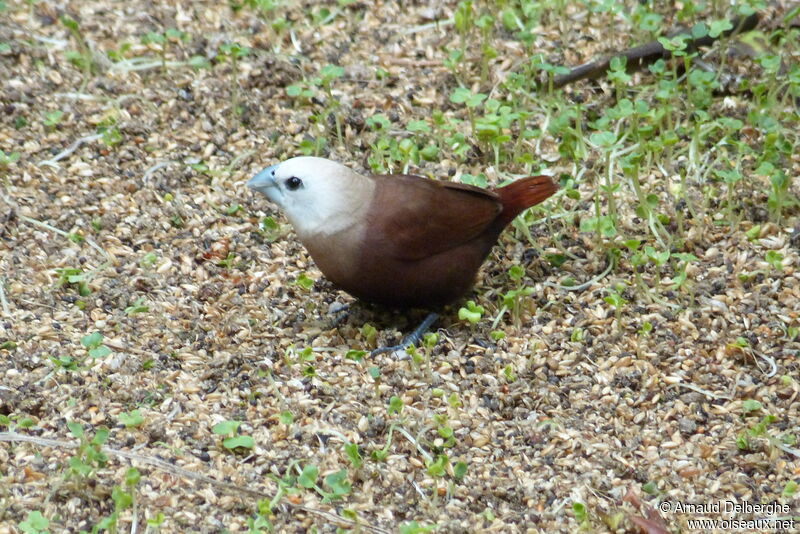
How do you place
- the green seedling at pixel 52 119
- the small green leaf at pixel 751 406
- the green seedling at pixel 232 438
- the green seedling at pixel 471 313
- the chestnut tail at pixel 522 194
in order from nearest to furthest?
1. the green seedling at pixel 232 438
2. the small green leaf at pixel 751 406
3. the green seedling at pixel 471 313
4. the chestnut tail at pixel 522 194
5. the green seedling at pixel 52 119

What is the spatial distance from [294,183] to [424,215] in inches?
20.7

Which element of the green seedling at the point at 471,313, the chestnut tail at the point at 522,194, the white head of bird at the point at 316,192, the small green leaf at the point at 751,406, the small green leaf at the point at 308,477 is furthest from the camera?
the chestnut tail at the point at 522,194

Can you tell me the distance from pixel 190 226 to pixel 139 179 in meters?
0.40

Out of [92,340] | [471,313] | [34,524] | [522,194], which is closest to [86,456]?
[34,524]

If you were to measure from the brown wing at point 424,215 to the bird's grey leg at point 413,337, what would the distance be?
304 millimetres

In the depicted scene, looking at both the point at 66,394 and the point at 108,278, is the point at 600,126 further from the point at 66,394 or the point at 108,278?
the point at 66,394

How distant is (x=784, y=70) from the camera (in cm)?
555

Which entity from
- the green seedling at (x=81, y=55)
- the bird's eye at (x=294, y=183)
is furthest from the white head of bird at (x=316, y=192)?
the green seedling at (x=81, y=55)

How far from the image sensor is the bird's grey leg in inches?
168

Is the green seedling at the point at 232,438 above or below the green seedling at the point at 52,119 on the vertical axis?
below

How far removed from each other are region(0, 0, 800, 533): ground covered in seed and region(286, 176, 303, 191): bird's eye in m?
0.39

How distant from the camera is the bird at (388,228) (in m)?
4.20

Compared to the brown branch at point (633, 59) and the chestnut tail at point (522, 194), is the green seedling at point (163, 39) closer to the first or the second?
the brown branch at point (633, 59)

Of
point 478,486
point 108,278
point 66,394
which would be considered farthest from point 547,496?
point 108,278
